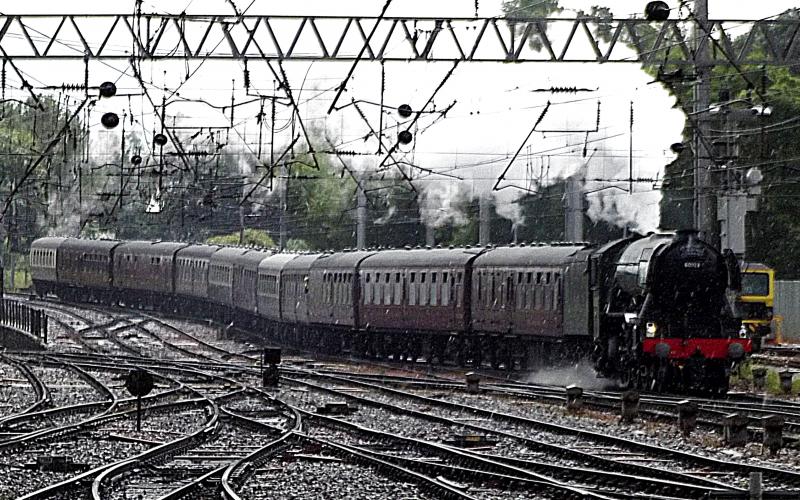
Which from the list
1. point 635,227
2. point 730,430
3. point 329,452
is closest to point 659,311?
point 730,430

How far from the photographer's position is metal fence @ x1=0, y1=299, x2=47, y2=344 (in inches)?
1703

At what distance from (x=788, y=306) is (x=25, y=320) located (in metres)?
23.7

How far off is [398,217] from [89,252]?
45.1 feet

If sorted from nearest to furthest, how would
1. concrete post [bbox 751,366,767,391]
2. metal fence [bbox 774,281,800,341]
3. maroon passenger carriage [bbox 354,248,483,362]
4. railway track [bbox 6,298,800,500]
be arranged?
railway track [bbox 6,298,800,500], concrete post [bbox 751,366,767,391], maroon passenger carriage [bbox 354,248,483,362], metal fence [bbox 774,281,800,341]

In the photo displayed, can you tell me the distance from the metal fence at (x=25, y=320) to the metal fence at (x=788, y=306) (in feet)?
74.5

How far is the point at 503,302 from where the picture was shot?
1277 inches

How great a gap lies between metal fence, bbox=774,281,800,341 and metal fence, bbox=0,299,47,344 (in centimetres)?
2270

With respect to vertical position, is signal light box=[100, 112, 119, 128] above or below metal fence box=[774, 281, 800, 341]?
above

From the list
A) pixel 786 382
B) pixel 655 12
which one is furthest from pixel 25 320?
pixel 655 12

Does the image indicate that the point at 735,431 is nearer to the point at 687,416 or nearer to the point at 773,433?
the point at 773,433

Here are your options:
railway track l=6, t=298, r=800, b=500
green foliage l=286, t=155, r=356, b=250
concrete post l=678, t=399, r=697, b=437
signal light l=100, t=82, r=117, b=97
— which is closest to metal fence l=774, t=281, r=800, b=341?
railway track l=6, t=298, r=800, b=500

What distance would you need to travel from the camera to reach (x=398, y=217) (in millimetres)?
69562

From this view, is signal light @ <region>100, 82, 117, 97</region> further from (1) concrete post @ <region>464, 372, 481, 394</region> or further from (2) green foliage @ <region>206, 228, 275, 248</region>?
(2) green foliage @ <region>206, 228, 275, 248</region>

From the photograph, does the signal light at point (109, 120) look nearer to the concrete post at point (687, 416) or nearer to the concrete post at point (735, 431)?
the concrete post at point (687, 416)
